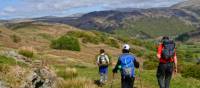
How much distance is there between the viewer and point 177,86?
2689 centimetres

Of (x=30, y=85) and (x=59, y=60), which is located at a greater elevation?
(x=30, y=85)

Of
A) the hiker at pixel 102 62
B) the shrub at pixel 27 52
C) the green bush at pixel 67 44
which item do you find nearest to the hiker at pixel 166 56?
the hiker at pixel 102 62

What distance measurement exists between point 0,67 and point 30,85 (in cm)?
146

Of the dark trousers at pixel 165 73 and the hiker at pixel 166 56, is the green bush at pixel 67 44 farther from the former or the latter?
the hiker at pixel 166 56

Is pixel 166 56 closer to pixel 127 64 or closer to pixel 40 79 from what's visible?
pixel 127 64

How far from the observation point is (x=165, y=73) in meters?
18.5

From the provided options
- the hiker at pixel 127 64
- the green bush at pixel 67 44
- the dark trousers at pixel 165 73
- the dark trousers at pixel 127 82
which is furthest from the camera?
the green bush at pixel 67 44

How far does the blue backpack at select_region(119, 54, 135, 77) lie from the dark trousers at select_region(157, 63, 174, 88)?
135cm

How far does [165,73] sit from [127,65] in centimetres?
193

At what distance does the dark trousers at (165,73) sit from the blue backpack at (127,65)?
4.44ft

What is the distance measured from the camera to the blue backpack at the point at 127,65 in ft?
57.7

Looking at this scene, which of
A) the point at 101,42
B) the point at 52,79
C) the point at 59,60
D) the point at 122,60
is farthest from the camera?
the point at 101,42

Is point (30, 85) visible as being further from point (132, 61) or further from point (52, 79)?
point (132, 61)

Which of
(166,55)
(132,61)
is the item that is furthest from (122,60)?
(166,55)
